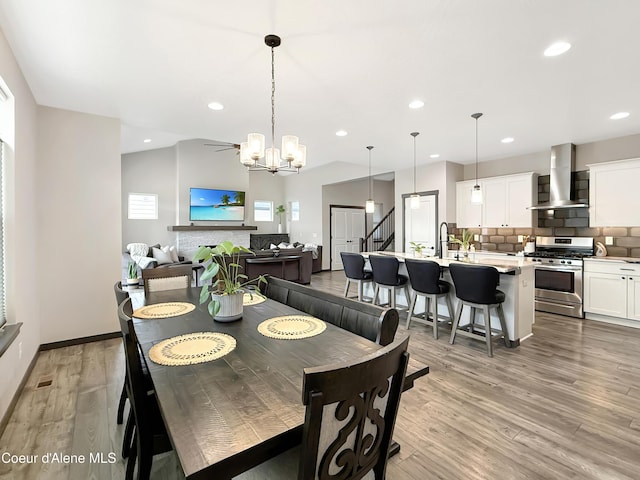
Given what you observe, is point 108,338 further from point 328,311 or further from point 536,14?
point 536,14

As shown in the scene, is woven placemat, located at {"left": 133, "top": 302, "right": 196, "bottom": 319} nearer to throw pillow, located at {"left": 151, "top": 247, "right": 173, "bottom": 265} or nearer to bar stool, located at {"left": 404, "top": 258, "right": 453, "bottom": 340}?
bar stool, located at {"left": 404, "top": 258, "right": 453, "bottom": 340}

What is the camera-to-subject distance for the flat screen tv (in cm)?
786

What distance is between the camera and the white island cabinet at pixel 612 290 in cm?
400

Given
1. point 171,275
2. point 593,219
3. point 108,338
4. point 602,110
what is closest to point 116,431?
point 171,275

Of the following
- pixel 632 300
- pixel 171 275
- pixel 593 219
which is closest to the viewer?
pixel 171 275

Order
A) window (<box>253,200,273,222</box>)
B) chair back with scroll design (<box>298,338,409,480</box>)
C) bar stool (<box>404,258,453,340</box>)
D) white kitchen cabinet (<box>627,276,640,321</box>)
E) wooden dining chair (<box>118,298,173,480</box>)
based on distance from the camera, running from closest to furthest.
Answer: chair back with scroll design (<box>298,338,409,480</box>) → wooden dining chair (<box>118,298,173,480</box>) → bar stool (<box>404,258,453,340</box>) → white kitchen cabinet (<box>627,276,640,321</box>) → window (<box>253,200,273,222</box>)

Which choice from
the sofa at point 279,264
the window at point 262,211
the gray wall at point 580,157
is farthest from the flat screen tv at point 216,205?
the gray wall at point 580,157

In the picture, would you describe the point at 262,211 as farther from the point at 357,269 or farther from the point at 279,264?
the point at 357,269

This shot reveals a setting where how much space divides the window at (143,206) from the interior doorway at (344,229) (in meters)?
4.90

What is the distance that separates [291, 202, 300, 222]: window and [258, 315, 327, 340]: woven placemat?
8216 millimetres

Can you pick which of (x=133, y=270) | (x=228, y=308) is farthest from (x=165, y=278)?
(x=133, y=270)

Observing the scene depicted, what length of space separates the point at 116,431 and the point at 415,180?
649 centimetres

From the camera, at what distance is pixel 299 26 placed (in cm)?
205

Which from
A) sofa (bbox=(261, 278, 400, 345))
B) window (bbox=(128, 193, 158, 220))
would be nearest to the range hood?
sofa (bbox=(261, 278, 400, 345))
